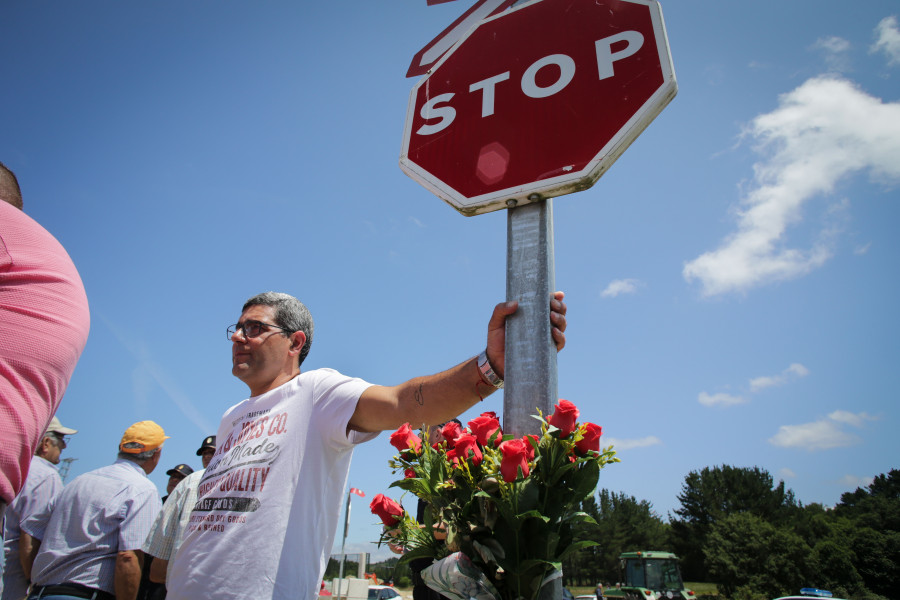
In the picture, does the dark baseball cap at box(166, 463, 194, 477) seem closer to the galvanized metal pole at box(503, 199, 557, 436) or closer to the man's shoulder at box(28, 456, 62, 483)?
the man's shoulder at box(28, 456, 62, 483)

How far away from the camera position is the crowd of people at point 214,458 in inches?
41.7

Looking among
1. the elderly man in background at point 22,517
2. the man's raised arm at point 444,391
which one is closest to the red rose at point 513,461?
the man's raised arm at point 444,391

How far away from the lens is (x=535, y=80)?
1816mm

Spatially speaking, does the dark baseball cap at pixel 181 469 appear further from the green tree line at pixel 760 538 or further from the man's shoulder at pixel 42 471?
the green tree line at pixel 760 538

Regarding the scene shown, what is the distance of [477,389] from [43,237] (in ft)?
4.09

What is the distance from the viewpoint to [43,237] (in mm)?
1178

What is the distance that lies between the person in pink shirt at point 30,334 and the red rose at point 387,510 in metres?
0.83

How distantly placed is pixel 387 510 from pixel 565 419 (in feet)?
1.96

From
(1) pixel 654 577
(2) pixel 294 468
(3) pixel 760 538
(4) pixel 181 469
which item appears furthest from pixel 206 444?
(3) pixel 760 538

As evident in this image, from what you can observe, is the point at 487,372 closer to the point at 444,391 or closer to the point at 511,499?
the point at 444,391

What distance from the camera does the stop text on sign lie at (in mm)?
1672

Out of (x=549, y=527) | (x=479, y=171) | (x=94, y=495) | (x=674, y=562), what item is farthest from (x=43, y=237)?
(x=674, y=562)

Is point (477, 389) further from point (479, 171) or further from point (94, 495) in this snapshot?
point (94, 495)

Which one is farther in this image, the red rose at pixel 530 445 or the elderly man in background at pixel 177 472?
the elderly man in background at pixel 177 472
